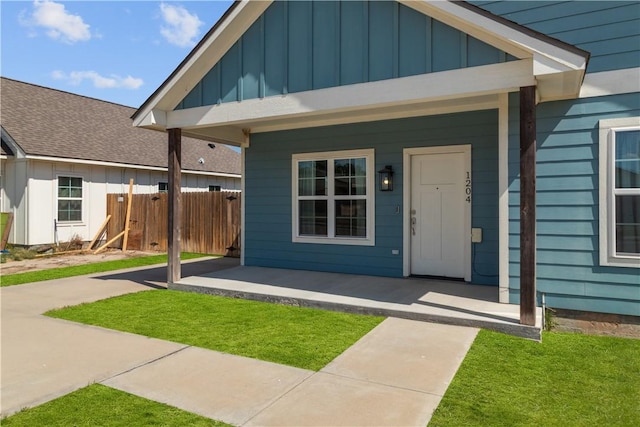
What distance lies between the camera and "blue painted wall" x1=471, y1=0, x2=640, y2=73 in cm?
492

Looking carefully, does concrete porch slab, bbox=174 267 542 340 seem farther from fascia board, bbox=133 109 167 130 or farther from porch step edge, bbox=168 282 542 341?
fascia board, bbox=133 109 167 130

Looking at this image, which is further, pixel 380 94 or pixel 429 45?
pixel 380 94

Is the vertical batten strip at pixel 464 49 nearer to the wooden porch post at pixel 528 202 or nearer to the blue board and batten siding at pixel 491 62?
the blue board and batten siding at pixel 491 62

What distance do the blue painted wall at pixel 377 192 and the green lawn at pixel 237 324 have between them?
2.26m

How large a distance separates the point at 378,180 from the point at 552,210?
3.03 m

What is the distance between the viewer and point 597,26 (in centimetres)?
509

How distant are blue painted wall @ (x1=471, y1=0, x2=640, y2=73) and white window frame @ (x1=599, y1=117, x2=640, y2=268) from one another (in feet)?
2.36

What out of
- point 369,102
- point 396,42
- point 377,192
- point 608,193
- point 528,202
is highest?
point 396,42

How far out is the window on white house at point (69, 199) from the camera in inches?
513

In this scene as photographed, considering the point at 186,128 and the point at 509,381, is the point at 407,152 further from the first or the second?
the point at 509,381

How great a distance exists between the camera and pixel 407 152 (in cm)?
738

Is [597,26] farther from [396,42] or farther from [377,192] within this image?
[377,192]

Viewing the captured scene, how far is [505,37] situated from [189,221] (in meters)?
10.4

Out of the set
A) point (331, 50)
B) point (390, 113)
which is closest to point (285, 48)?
point (331, 50)
